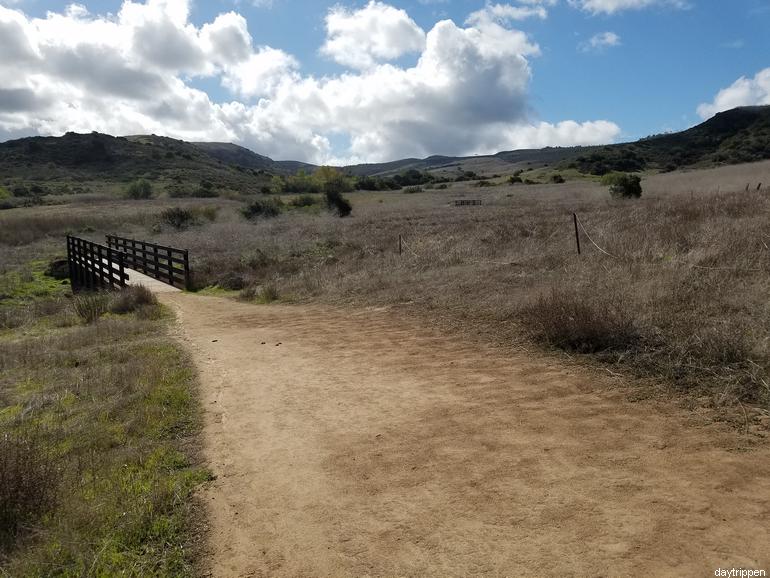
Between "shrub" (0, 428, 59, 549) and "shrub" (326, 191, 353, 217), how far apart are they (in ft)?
115

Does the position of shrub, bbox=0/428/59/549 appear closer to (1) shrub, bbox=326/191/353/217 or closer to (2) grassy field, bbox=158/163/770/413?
(2) grassy field, bbox=158/163/770/413

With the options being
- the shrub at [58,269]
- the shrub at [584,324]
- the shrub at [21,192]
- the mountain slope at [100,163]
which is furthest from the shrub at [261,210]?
the mountain slope at [100,163]

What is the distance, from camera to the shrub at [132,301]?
1395cm

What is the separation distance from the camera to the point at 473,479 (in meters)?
4.19

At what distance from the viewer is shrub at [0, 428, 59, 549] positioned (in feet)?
12.5

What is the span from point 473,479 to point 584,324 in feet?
11.3

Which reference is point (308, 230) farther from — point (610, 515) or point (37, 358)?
point (610, 515)

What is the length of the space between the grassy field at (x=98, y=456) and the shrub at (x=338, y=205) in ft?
96.9

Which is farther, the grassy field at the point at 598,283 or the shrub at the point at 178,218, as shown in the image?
the shrub at the point at 178,218

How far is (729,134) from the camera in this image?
89.7 meters

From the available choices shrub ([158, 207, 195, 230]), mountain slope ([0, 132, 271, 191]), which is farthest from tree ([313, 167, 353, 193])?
shrub ([158, 207, 195, 230])

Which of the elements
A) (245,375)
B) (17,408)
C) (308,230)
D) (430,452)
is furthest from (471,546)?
(308,230)

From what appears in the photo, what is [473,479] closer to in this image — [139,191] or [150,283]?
[150,283]

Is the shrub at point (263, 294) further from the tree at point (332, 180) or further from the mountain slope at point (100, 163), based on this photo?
the mountain slope at point (100, 163)
